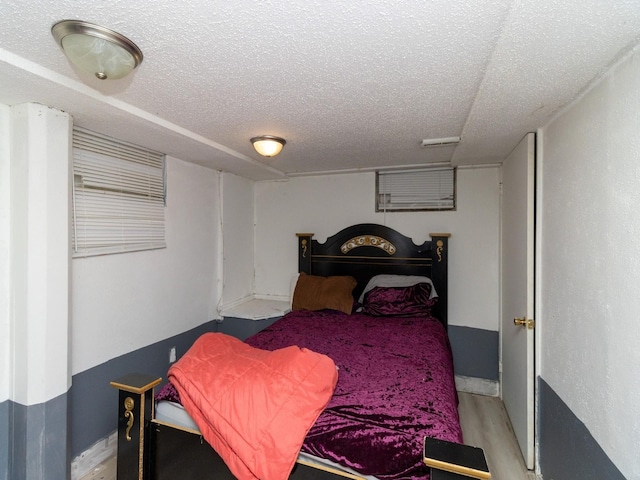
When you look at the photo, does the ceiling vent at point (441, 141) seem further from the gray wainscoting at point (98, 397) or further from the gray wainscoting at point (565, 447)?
the gray wainscoting at point (98, 397)

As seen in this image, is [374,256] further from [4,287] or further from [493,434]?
[4,287]

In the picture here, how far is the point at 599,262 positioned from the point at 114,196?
9.25 ft

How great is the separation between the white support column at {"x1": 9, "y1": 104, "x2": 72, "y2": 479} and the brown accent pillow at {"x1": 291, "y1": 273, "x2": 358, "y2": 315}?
2.09 meters

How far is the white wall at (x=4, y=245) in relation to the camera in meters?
1.68

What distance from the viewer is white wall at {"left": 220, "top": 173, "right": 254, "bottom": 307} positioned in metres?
3.52

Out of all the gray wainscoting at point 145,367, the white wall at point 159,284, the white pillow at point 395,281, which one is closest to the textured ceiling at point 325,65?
the white wall at point 159,284

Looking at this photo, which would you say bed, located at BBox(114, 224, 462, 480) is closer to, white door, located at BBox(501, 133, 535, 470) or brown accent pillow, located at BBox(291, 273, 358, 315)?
brown accent pillow, located at BBox(291, 273, 358, 315)

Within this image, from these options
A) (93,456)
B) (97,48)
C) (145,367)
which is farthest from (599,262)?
(93,456)

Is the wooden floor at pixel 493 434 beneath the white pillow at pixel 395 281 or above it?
beneath

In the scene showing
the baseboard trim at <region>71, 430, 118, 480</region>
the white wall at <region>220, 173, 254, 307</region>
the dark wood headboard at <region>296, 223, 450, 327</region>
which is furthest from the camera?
the white wall at <region>220, 173, 254, 307</region>

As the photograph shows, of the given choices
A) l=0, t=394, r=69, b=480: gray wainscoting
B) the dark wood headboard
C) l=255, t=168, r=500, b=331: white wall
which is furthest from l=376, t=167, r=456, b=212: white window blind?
l=0, t=394, r=69, b=480: gray wainscoting

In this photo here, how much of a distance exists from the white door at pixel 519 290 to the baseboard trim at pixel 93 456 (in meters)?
2.80

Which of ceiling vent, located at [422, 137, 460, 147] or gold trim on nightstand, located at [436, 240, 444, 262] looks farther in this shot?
gold trim on nightstand, located at [436, 240, 444, 262]

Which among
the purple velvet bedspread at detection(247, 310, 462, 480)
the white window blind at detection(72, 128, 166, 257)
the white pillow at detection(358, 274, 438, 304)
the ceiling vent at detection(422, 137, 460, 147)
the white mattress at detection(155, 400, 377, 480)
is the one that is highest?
the ceiling vent at detection(422, 137, 460, 147)
